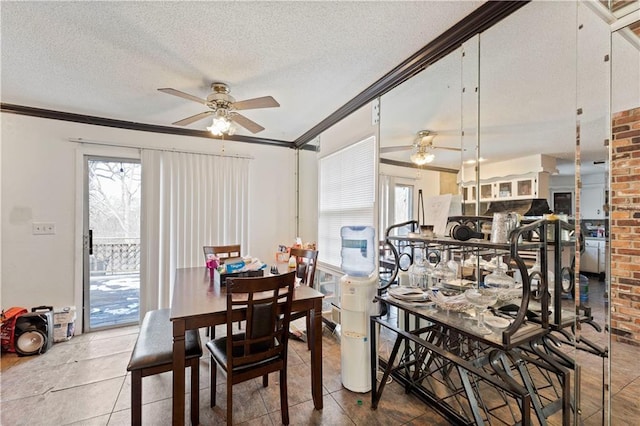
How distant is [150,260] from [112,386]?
4.94 ft

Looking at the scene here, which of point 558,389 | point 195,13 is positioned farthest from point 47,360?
point 558,389

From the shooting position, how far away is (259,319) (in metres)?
1.62

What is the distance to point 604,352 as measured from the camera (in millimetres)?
1302

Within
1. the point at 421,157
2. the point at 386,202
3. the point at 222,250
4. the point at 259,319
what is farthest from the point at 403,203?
the point at 222,250

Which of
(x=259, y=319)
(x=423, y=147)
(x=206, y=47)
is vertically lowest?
(x=259, y=319)

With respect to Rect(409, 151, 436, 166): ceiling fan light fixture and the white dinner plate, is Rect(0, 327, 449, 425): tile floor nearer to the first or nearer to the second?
the white dinner plate

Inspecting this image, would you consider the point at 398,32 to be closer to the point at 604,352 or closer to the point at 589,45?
the point at 589,45

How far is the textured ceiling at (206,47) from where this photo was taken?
5.11 feet

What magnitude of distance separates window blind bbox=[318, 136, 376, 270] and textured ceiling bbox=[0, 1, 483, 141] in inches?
23.4

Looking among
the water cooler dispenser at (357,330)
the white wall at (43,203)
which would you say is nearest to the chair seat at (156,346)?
the water cooler dispenser at (357,330)

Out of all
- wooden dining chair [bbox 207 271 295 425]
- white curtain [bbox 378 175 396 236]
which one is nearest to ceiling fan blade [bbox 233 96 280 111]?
white curtain [bbox 378 175 396 236]

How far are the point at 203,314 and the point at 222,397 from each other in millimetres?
895

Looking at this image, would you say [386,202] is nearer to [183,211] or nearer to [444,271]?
[444,271]

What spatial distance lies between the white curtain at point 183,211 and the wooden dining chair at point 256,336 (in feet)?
6.72
